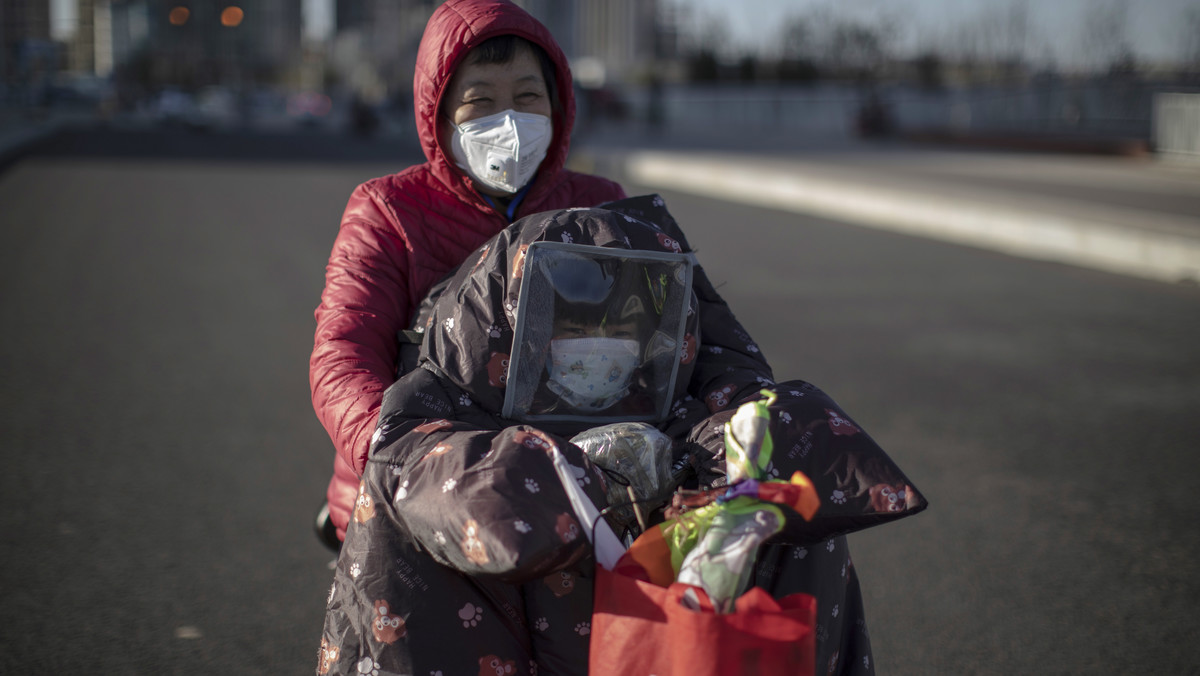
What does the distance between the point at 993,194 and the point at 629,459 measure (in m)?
11.5

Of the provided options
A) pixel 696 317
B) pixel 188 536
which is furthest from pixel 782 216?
pixel 696 317

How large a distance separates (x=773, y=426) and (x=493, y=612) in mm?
570

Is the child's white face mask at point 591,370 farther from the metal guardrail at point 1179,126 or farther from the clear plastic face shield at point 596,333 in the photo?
the metal guardrail at point 1179,126

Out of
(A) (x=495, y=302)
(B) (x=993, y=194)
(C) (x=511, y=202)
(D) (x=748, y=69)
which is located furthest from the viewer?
(D) (x=748, y=69)

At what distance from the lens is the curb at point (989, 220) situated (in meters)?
8.77

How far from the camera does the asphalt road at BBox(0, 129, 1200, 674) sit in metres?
2.91

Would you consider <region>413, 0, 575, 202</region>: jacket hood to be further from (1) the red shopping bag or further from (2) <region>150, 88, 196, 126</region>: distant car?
(2) <region>150, 88, 196, 126</region>: distant car

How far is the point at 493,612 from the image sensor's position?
1799mm

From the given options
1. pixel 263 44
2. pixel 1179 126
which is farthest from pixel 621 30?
pixel 1179 126

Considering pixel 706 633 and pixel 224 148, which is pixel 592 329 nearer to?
pixel 706 633

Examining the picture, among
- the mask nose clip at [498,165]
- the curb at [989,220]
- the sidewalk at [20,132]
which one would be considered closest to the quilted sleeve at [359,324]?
the mask nose clip at [498,165]

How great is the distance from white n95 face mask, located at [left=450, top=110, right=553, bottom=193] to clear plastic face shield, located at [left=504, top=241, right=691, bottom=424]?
648 millimetres

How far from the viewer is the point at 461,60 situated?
95.2 inches

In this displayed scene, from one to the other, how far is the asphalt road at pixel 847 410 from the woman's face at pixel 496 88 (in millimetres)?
1459
